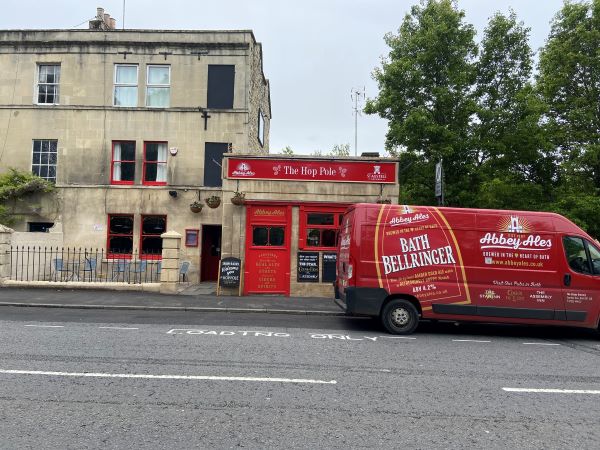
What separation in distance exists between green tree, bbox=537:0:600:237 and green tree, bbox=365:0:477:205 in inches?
161

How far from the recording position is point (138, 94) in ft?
65.1

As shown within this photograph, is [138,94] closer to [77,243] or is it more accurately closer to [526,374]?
[77,243]

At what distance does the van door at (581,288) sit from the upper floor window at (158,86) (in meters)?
16.2

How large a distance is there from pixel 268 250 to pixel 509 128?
1278 centimetres

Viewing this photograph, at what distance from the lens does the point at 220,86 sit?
64.6 feet

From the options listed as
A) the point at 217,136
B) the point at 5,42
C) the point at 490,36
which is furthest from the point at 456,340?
the point at 5,42

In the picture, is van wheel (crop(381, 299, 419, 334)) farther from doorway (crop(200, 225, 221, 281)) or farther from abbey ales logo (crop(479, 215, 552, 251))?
doorway (crop(200, 225, 221, 281))

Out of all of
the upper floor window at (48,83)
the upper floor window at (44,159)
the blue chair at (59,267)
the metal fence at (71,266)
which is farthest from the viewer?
the upper floor window at (48,83)

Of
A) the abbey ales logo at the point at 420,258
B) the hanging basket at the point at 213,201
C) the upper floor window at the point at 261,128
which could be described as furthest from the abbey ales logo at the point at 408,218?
the upper floor window at the point at 261,128

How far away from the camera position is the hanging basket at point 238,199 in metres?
14.7

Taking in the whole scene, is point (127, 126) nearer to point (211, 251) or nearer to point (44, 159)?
point (44, 159)

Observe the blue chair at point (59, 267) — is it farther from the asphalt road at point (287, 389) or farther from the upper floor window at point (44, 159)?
the asphalt road at point (287, 389)

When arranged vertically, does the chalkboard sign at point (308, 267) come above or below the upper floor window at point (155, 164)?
below

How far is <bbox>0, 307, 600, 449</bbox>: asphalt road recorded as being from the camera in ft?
13.9
